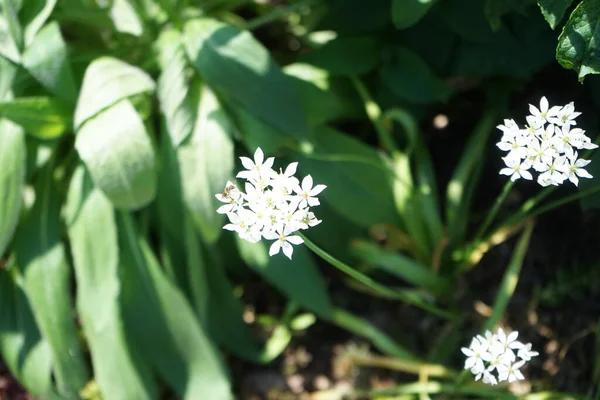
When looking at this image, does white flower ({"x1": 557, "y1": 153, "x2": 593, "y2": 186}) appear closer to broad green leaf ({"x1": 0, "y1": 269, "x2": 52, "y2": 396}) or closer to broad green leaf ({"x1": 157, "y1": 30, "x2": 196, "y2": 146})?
broad green leaf ({"x1": 157, "y1": 30, "x2": 196, "y2": 146})

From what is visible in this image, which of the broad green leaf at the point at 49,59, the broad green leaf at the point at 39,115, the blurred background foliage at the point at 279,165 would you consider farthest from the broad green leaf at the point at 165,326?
the broad green leaf at the point at 49,59

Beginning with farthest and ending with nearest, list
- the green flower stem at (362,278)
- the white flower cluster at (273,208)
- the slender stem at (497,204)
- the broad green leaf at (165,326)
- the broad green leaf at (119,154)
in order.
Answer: the broad green leaf at (165,326)
the broad green leaf at (119,154)
the slender stem at (497,204)
the green flower stem at (362,278)
the white flower cluster at (273,208)

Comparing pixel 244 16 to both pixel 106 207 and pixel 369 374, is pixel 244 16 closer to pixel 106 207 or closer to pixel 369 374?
pixel 106 207

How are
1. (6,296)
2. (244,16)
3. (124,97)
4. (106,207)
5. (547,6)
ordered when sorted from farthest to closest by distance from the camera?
1. (244,16)
2. (6,296)
3. (106,207)
4. (124,97)
5. (547,6)

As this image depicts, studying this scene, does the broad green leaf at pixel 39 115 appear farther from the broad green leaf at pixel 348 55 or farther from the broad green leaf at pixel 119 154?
the broad green leaf at pixel 348 55

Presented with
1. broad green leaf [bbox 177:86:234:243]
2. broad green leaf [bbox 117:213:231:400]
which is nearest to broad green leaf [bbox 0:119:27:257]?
broad green leaf [bbox 117:213:231:400]

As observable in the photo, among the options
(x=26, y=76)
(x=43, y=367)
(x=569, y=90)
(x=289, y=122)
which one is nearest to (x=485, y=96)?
(x=569, y=90)
